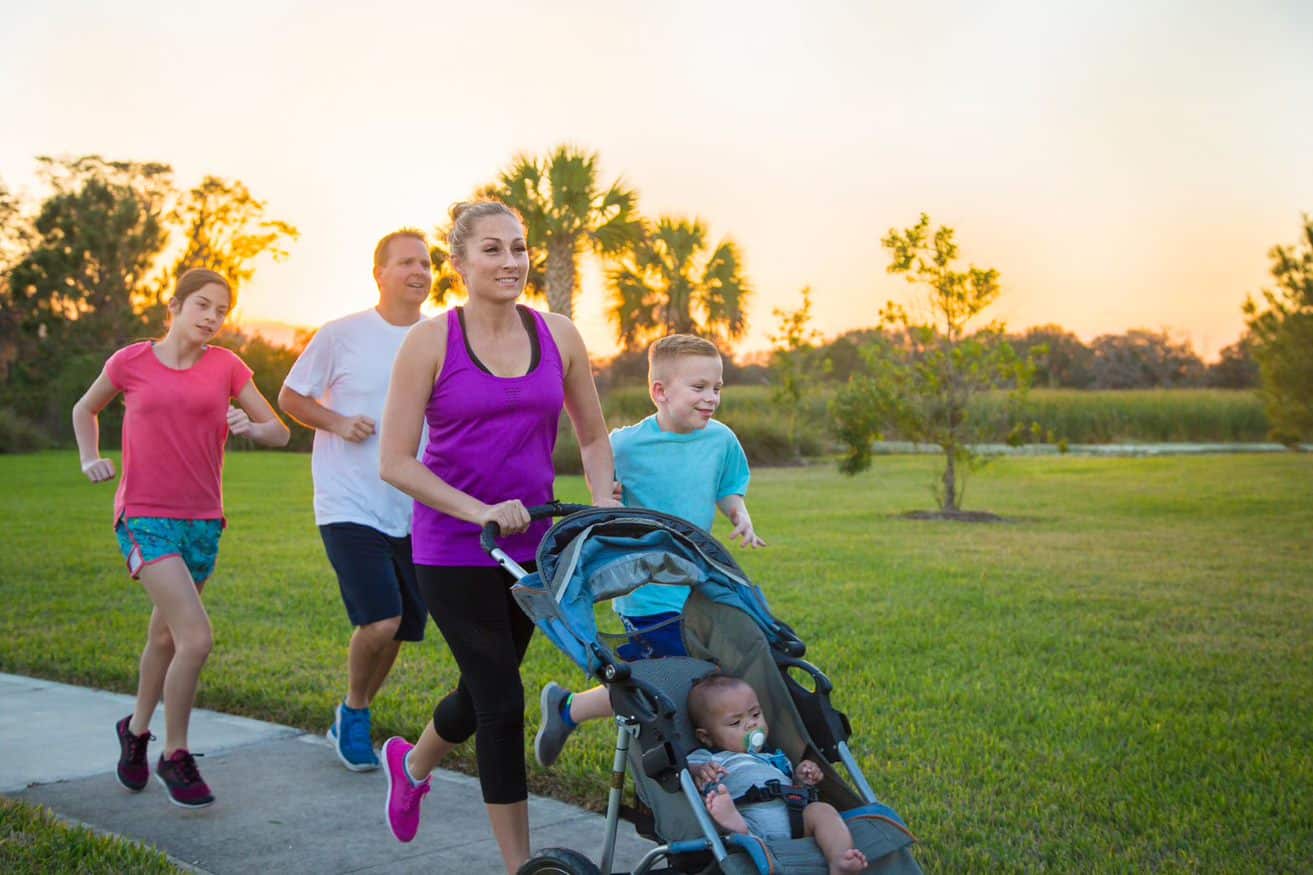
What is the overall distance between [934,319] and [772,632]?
1335 centimetres

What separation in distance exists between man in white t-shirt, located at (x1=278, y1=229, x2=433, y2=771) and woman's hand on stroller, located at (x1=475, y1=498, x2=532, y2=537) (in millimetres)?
1710

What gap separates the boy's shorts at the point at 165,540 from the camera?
4.55m

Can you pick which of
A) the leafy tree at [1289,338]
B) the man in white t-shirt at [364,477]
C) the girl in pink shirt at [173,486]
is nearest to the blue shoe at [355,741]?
the man in white t-shirt at [364,477]

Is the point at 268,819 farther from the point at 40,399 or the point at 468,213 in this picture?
the point at 40,399

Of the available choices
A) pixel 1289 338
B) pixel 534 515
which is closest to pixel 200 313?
pixel 534 515

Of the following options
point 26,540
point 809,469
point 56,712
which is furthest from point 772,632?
point 809,469

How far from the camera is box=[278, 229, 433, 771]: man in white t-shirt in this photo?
479 centimetres

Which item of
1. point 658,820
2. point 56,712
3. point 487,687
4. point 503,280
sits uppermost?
point 503,280

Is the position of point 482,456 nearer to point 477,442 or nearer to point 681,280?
point 477,442

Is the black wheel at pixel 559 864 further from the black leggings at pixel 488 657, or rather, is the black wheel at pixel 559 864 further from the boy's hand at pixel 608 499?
the boy's hand at pixel 608 499

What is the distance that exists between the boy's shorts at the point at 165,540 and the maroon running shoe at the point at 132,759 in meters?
0.61

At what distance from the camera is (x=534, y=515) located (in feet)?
10.9

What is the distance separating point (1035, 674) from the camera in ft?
21.6

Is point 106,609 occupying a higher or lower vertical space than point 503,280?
lower
